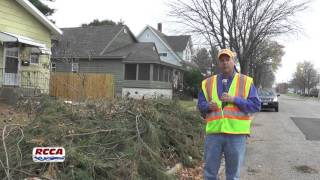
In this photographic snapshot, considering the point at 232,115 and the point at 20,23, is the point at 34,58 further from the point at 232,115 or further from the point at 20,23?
the point at 232,115

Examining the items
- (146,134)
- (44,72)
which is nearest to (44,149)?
(146,134)

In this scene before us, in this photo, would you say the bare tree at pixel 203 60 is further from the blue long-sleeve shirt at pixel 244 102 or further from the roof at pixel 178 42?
the blue long-sleeve shirt at pixel 244 102

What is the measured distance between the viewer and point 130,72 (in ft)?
117

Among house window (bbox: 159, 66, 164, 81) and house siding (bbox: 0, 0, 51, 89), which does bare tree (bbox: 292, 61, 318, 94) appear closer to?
house window (bbox: 159, 66, 164, 81)

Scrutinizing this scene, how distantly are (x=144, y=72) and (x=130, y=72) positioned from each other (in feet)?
3.72

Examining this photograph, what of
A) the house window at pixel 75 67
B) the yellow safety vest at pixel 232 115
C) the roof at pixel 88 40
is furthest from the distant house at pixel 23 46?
the house window at pixel 75 67

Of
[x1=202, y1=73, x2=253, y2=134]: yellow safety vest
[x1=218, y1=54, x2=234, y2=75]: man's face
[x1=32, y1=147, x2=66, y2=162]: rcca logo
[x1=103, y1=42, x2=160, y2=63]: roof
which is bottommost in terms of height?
[x1=32, y1=147, x2=66, y2=162]: rcca logo

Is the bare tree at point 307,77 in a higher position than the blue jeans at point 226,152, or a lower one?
higher

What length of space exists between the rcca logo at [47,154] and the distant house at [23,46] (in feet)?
40.8

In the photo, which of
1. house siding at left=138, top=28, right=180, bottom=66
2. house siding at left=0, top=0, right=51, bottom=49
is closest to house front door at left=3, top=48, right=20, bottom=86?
house siding at left=0, top=0, right=51, bottom=49

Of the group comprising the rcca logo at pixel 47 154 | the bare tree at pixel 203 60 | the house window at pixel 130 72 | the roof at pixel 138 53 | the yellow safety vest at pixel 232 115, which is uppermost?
the bare tree at pixel 203 60

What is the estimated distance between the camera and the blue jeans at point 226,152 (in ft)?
16.9

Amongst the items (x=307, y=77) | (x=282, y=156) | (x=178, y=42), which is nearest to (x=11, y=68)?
(x=282, y=156)

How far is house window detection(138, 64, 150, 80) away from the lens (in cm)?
3525
